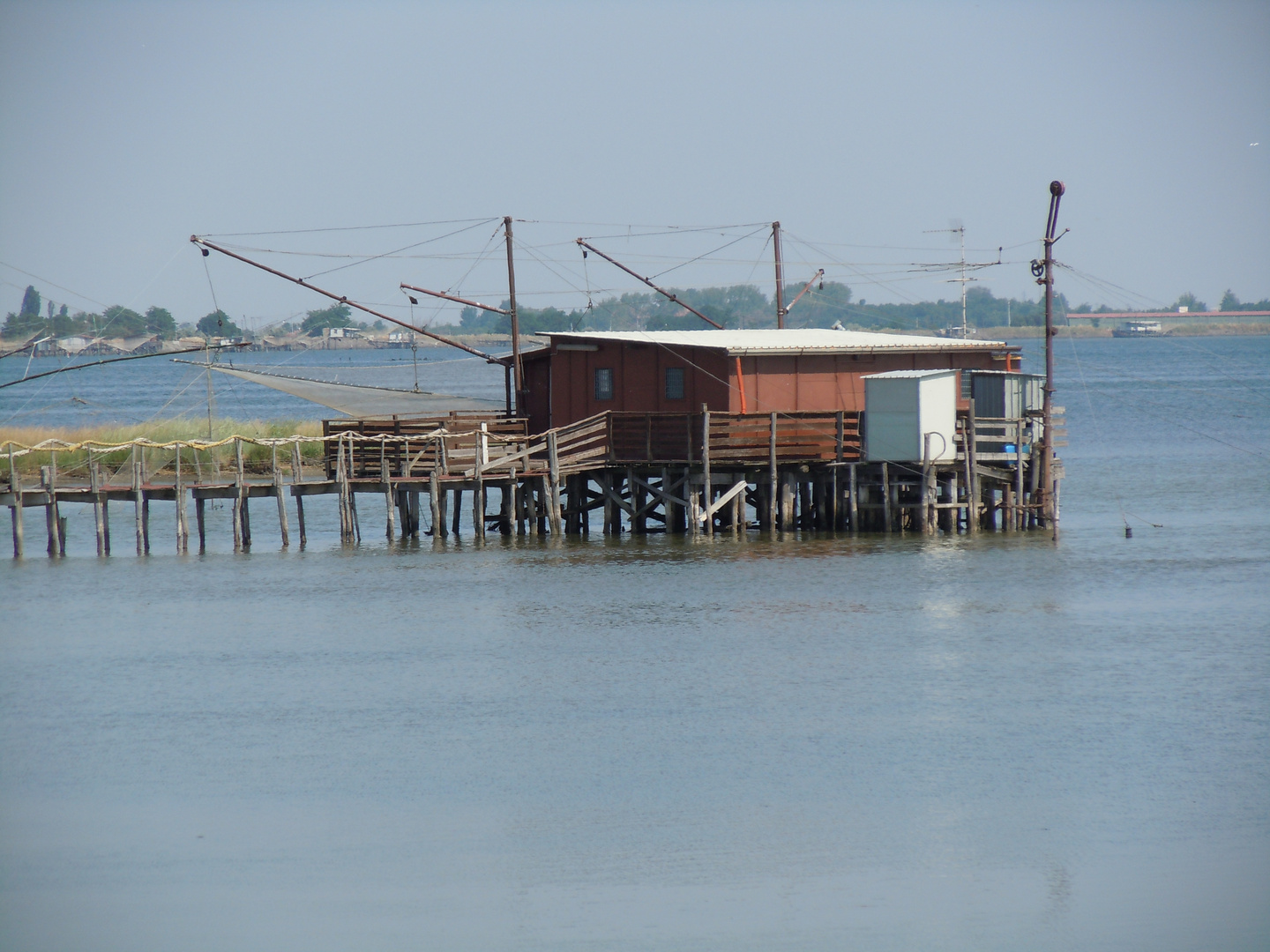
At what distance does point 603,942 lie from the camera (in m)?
13.1

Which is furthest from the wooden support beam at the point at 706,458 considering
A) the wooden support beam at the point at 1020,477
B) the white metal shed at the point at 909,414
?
the wooden support beam at the point at 1020,477

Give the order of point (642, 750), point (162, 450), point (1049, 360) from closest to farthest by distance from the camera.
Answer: point (642, 750) → point (1049, 360) → point (162, 450)

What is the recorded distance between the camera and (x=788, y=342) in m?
37.2

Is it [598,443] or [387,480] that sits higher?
[598,443]

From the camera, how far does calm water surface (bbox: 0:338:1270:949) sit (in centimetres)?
1391

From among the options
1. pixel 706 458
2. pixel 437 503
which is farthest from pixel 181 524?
pixel 706 458

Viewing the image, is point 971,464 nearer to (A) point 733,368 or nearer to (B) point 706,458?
(A) point 733,368

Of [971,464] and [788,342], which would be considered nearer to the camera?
[971,464]

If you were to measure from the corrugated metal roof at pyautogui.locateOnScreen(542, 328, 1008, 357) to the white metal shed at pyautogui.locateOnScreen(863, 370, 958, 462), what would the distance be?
1684mm

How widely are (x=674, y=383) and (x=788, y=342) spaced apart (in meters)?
3.31

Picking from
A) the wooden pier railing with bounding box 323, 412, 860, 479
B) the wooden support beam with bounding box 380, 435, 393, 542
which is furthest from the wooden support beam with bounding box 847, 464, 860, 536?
the wooden support beam with bounding box 380, 435, 393, 542

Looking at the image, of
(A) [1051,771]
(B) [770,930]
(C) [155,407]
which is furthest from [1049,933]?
(C) [155,407]

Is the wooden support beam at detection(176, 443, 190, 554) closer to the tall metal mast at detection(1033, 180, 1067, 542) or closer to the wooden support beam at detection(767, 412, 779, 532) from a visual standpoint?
the wooden support beam at detection(767, 412, 779, 532)

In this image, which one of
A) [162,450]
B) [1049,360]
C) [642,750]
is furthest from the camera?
[162,450]
